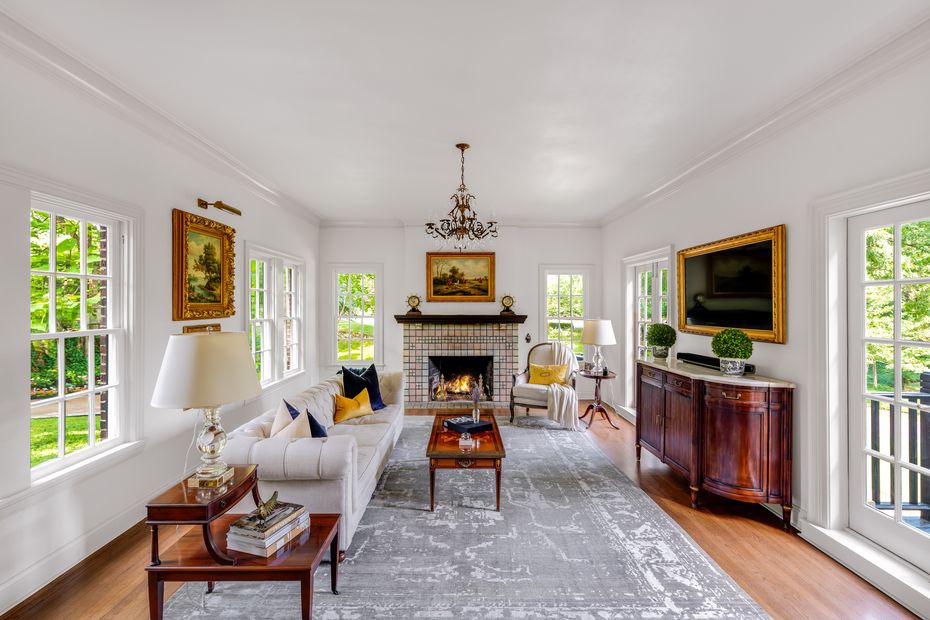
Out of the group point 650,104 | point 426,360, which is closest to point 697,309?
point 650,104

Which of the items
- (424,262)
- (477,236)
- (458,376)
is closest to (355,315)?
(424,262)

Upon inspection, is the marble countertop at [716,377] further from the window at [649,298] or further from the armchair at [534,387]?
the armchair at [534,387]

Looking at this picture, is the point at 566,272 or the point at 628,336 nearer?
the point at 628,336

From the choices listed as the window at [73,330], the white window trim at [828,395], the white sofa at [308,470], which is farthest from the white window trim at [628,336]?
the window at [73,330]

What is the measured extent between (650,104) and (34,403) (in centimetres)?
392

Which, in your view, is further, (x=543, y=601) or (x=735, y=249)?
(x=735, y=249)

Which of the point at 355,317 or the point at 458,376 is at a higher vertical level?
the point at 355,317

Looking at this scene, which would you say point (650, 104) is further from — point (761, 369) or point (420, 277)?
point (420, 277)

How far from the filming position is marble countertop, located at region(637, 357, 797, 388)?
2.80 m

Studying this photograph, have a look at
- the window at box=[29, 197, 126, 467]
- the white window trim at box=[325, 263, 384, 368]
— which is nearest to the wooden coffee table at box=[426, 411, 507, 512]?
the window at box=[29, 197, 126, 467]

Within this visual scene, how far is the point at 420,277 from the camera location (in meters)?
6.22

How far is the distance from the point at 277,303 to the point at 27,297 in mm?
2901

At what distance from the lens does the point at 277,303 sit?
198 inches

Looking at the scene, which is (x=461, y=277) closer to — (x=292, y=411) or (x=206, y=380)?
(x=292, y=411)
